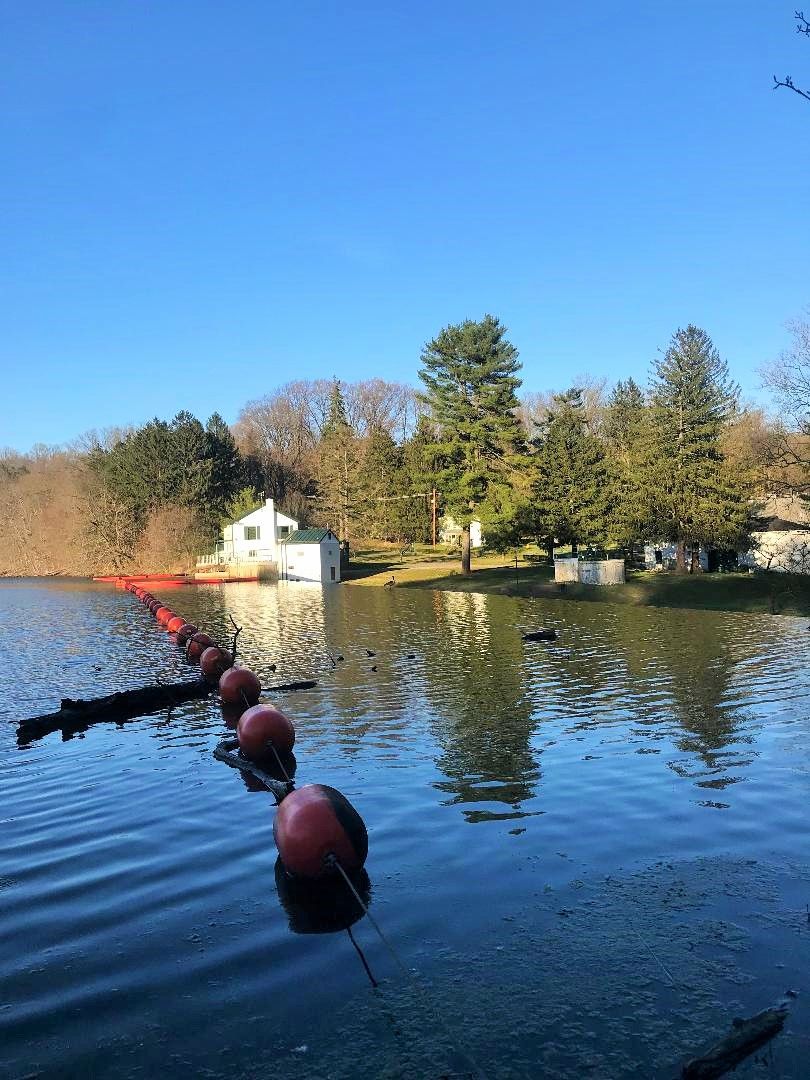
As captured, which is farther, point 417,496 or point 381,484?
point 417,496

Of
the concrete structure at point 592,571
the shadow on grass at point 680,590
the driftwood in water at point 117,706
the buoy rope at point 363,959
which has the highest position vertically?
the concrete structure at point 592,571

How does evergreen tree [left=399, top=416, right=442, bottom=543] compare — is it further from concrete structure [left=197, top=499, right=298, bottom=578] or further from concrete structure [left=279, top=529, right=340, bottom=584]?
concrete structure [left=197, top=499, right=298, bottom=578]

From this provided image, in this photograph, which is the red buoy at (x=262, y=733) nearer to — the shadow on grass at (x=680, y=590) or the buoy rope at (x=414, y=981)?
the buoy rope at (x=414, y=981)

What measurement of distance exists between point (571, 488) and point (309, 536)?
81.9 feet

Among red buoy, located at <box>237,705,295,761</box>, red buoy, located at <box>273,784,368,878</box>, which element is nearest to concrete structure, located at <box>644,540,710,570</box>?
red buoy, located at <box>237,705,295,761</box>

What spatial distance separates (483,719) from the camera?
18.7 m

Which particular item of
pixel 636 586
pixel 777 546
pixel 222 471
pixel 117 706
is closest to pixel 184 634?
pixel 117 706

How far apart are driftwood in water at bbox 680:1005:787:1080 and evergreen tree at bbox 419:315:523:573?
59.3m

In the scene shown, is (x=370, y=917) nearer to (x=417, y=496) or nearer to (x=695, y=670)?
(x=695, y=670)

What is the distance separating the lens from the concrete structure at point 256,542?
8062cm

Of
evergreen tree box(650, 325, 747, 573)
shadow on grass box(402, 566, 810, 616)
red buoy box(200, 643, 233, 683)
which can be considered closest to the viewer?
red buoy box(200, 643, 233, 683)

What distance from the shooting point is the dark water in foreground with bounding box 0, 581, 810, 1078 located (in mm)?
6984

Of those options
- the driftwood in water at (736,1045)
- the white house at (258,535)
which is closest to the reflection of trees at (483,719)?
the driftwood in water at (736,1045)

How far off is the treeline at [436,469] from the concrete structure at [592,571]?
434 cm
